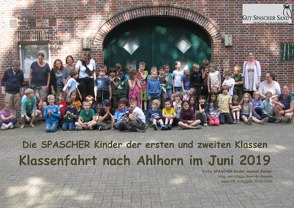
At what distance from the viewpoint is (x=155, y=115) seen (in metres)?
10.7

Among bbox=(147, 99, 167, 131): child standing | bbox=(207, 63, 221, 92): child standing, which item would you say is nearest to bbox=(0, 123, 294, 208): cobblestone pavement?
bbox=(147, 99, 167, 131): child standing

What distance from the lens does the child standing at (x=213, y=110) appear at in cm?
1075

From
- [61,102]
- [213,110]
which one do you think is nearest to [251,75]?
[213,110]

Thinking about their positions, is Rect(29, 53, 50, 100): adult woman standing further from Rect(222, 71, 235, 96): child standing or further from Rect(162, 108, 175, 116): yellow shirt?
Rect(222, 71, 235, 96): child standing

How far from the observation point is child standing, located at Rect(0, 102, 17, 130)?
10.8 m

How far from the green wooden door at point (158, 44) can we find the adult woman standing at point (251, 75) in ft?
5.92

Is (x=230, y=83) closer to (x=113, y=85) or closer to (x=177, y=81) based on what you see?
(x=177, y=81)

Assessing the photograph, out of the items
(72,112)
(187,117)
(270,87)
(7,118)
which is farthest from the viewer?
(270,87)

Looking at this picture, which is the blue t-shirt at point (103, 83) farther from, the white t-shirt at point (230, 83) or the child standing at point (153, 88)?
the white t-shirt at point (230, 83)

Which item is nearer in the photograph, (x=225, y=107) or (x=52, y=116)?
(x=52, y=116)

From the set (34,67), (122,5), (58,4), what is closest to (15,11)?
(58,4)

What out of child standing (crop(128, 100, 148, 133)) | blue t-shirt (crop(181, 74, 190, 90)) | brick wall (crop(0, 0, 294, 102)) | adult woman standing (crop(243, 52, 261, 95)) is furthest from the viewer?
brick wall (crop(0, 0, 294, 102))

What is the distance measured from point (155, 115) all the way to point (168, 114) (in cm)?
37

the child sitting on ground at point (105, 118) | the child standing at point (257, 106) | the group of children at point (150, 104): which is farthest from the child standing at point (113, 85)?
the child standing at point (257, 106)
